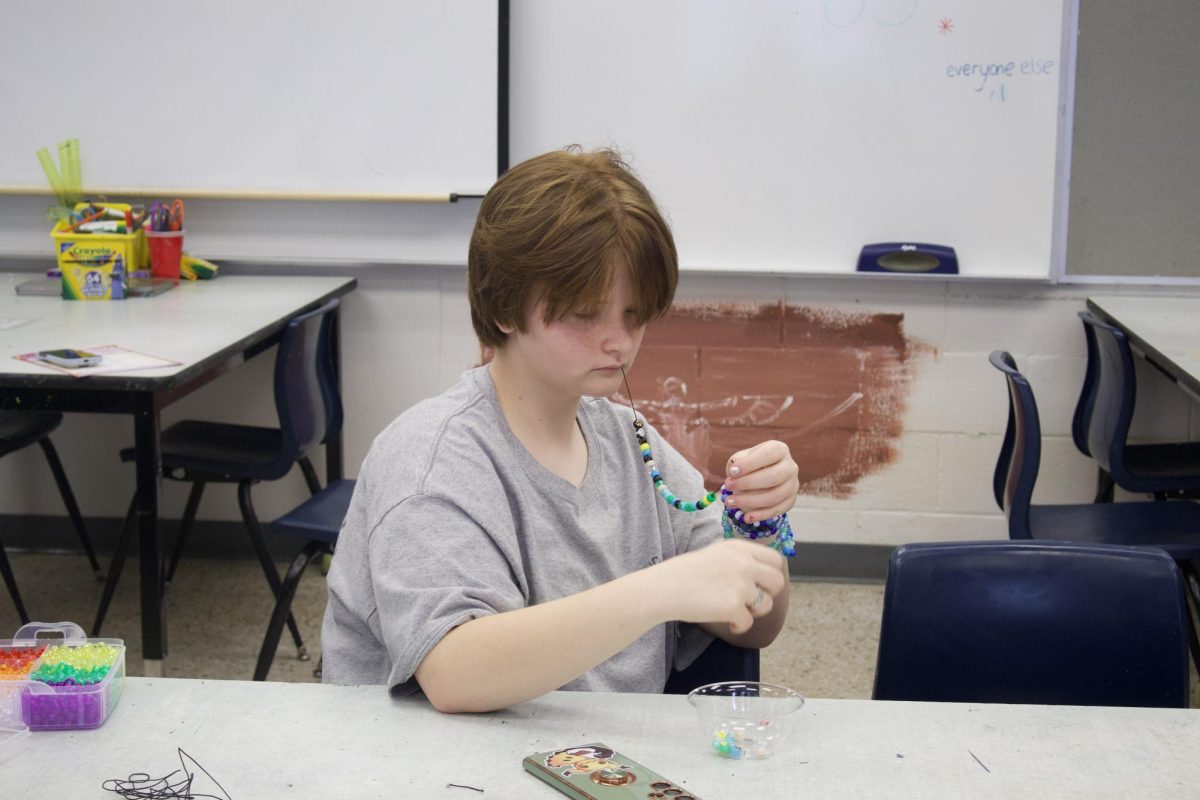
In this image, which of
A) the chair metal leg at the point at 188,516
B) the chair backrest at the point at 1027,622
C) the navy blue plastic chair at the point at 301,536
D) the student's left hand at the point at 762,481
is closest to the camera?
the student's left hand at the point at 762,481

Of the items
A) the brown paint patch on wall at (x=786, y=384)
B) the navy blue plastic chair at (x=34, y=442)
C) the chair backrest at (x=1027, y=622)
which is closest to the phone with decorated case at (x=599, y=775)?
the chair backrest at (x=1027, y=622)

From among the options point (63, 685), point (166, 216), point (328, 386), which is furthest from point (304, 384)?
point (63, 685)

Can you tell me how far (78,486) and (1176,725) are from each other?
3.28 meters

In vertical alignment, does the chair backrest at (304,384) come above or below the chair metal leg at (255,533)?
above

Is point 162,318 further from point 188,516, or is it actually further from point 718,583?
point 718,583

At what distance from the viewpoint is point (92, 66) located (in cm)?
350

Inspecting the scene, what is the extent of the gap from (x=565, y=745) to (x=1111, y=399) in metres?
2.01

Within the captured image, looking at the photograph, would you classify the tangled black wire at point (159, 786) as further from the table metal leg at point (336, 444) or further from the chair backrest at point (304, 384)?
the table metal leg at point (336, 444)

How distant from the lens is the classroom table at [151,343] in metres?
2.40

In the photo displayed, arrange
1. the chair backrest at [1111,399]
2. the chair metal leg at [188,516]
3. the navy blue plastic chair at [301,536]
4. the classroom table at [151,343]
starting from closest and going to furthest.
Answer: the classroom table at [151,343]
the navy blue plastic chair at [301,536]
the chair backrest at [1111,399]
the chair metal leg at [188,516]

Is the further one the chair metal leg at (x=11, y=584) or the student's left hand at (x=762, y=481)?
the chair metal leg at (x=11, y=584)

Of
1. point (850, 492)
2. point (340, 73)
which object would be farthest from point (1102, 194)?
point (340, 73)

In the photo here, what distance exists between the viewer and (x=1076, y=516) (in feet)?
8.93

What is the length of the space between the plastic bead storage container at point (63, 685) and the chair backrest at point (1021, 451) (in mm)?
1741
